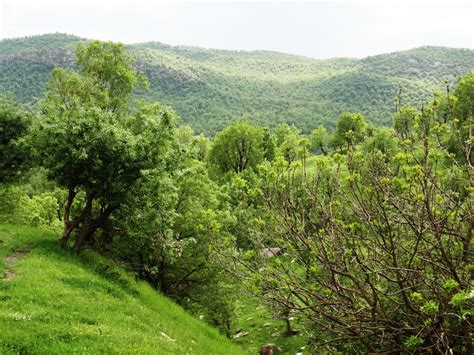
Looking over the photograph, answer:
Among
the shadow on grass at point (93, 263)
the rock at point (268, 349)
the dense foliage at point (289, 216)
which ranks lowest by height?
the rock at point (268, 349)

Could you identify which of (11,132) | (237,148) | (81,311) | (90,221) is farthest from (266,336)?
(237,148)

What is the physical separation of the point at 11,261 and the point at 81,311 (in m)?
9.65

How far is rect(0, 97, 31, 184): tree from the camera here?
32250 mm

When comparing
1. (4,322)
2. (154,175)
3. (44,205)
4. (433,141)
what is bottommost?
(44,205)

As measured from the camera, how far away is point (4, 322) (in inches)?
578

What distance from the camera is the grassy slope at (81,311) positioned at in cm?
1416

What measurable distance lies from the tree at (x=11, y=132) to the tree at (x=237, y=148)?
51.0 meters

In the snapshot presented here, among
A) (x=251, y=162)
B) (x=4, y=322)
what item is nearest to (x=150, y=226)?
(x=4, y=322)

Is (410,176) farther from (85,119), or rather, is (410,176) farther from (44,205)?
(44,205)

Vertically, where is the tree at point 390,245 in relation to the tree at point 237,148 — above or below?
above

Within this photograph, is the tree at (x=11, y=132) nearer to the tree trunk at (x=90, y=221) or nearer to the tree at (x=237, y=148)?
the tree trunk at (x=90, y=221)

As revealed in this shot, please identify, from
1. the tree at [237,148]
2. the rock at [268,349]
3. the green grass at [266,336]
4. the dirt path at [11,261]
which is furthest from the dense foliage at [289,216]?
the tree at [237,148]

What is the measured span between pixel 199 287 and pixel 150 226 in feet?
28.3

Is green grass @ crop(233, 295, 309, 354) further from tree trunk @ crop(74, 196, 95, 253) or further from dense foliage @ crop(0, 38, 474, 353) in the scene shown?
tree trunk @ crop(74, 196, 95, 253)
